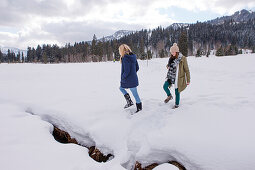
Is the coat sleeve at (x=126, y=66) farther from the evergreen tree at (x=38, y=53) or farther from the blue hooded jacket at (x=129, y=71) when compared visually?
the evergreen tree at (x=38, y=53)

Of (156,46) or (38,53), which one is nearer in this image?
(38,53)

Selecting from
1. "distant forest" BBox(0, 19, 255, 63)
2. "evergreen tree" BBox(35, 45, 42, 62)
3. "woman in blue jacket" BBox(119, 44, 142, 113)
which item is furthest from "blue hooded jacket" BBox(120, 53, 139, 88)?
"evergreen tree" BBox(35, 45, 42, 62)

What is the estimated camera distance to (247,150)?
2812mm

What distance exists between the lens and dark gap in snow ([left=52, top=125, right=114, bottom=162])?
11.6ft

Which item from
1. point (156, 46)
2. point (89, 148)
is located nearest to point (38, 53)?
point (156, 46)

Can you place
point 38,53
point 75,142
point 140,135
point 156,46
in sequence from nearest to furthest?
point 140,135 → point 75,142 → point 38,53 → point 156,46

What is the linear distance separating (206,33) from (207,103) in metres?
109

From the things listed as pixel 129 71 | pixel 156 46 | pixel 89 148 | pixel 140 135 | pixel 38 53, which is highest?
pixel 156 46

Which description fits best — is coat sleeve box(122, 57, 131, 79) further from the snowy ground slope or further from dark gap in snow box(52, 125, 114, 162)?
dark gap in snow box(52, 125, 114, 162)

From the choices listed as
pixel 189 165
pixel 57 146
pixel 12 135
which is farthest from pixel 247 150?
pixel 12 135

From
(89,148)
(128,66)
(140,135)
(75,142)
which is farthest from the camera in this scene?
(128,66)

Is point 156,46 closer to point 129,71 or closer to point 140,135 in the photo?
point 129,71

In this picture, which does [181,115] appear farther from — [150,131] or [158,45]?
[158,45]

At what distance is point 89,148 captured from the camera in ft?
12.6
